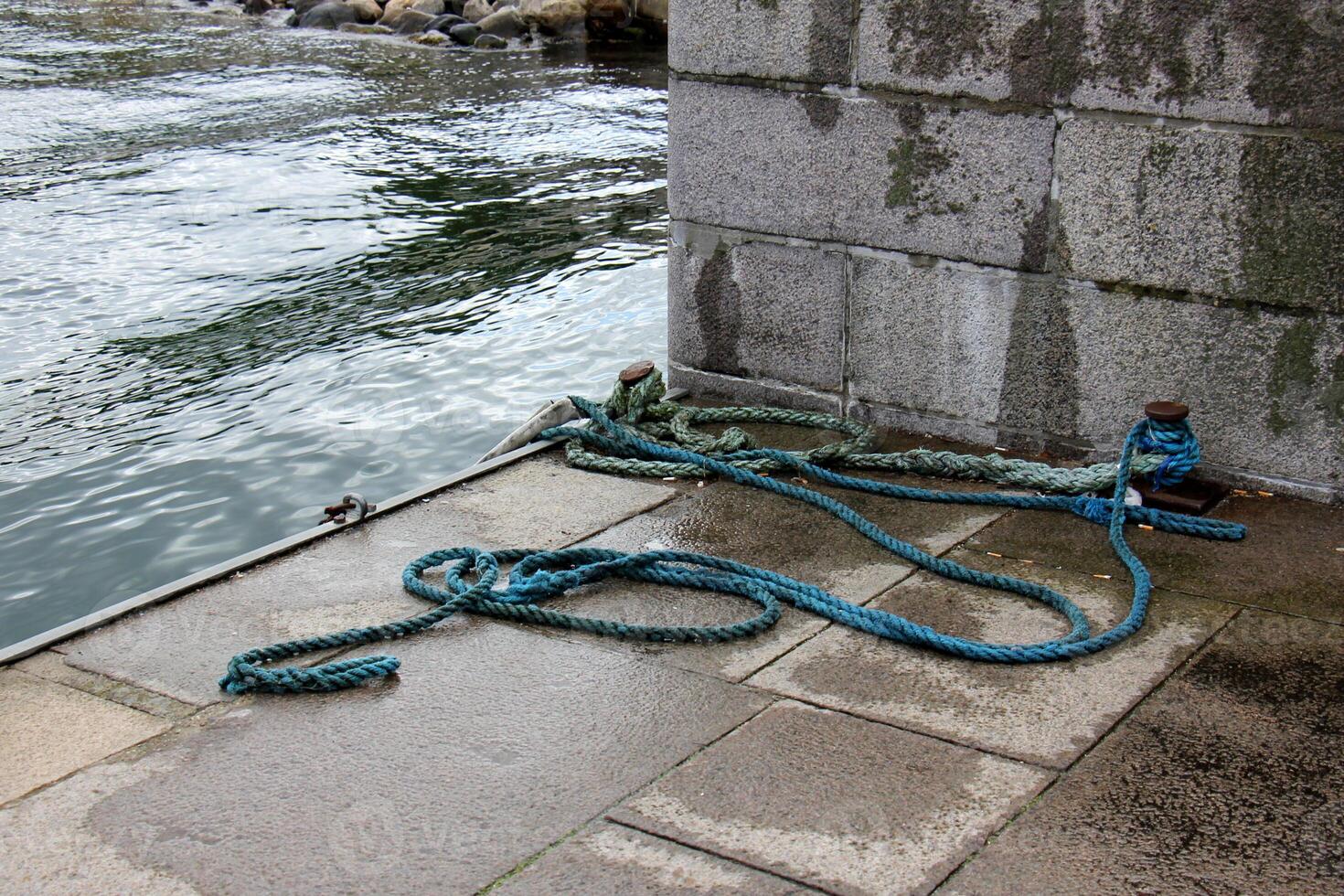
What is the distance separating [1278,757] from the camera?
3.12 m

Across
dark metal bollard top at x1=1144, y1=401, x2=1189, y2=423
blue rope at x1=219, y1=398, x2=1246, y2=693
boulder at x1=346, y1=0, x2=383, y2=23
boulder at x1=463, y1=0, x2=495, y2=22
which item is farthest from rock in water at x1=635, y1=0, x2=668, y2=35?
dark metal bollard top at x1=1144, y1=401, x2=1189, y2=423

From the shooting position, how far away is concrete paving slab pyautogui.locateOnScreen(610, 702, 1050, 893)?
279 cm

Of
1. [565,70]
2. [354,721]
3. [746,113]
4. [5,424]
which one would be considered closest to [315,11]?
[565,70]

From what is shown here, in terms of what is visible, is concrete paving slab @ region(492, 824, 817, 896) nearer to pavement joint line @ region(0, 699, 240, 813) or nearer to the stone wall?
pavement joint line @ region(0, 699, 240, 813)

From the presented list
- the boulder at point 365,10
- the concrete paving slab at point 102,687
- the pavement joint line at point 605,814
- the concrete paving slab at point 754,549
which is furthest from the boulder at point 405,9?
the pavement joint line at point 605,814

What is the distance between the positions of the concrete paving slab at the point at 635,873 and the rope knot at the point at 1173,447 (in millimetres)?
2297

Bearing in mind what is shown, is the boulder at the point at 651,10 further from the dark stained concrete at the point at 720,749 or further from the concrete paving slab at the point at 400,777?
the concrete paving slab at the point at 400,777

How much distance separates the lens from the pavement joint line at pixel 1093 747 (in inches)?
110

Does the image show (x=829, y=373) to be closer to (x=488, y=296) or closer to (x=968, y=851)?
(x=968, y=851)

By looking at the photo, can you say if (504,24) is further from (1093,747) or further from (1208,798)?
(1208,798)

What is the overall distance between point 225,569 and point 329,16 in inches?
896

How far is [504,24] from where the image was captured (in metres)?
23.5

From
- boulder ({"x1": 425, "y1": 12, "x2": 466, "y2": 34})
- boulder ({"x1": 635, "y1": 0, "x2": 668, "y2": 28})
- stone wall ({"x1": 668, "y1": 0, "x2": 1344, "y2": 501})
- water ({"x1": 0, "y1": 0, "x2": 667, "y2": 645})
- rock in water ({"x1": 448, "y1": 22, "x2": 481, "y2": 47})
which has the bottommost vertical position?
water ({"x1": 0, "y1": 0, "x2": 667, "y2": 645})

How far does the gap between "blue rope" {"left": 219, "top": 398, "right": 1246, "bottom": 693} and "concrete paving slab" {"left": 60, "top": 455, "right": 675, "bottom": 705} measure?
14 cm
